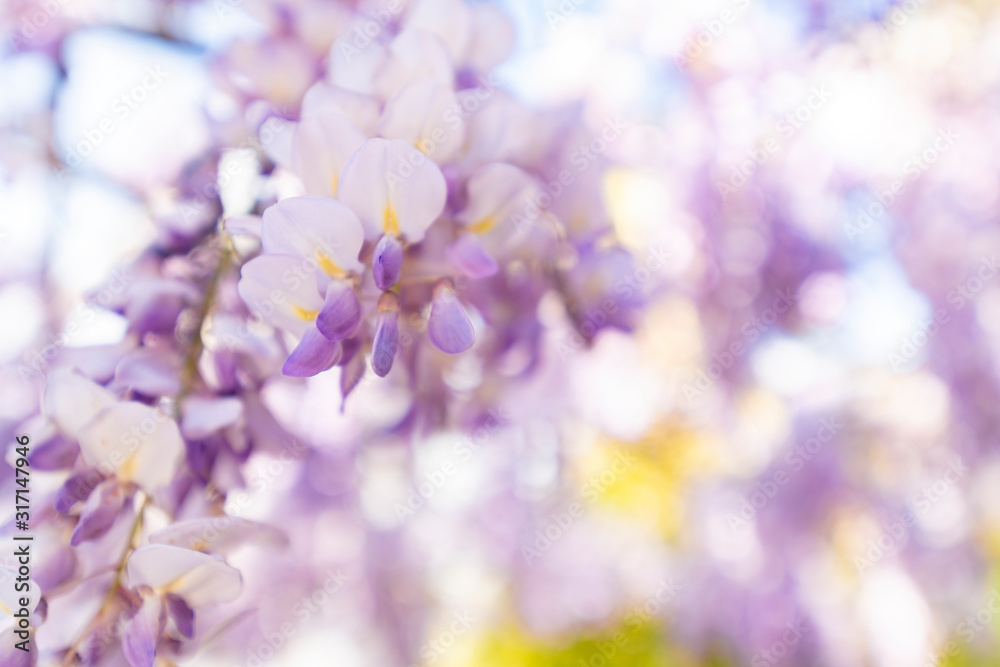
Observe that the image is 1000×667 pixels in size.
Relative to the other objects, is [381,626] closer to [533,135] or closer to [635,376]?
[635,376]

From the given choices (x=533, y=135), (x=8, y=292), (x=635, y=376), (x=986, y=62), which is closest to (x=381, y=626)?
(x=635, y=376)

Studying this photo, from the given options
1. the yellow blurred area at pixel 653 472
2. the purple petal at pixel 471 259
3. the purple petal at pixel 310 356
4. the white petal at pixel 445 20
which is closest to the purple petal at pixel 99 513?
the purple petal at pixel 310 356

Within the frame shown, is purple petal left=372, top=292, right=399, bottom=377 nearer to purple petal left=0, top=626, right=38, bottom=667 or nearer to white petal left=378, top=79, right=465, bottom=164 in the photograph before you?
white petal left=378, top=79, right=465, bottom=164

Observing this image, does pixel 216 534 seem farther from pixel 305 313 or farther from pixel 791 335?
pixel 791 335

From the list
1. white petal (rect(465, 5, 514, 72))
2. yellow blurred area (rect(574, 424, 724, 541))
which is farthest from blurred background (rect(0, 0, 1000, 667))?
white petal (rect(465, 5, 514, 72))

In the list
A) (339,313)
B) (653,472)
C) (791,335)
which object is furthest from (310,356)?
(653,472)

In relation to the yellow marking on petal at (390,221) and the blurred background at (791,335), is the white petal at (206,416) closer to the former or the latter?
the yellow marking on petal at (390,221)

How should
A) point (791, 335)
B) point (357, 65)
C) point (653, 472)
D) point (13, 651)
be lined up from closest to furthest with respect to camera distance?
point (13, 651)
point (357, 65)
point (791, 335)
point (653, 472)
